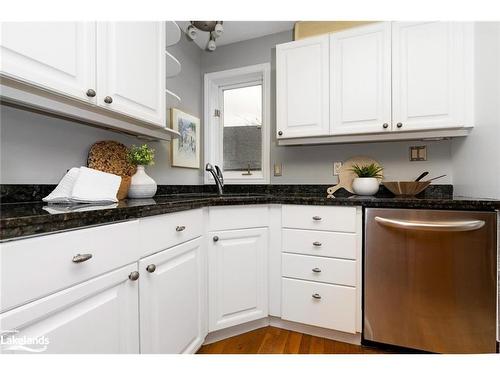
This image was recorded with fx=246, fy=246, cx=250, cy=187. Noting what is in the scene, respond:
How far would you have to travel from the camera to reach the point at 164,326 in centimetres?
107

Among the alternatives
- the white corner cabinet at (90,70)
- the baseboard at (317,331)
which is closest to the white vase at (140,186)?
the white corner cabinet at (90,70)

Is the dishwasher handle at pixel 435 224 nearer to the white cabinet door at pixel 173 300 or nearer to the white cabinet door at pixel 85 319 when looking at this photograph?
the white cabinet door at pixel 173 300

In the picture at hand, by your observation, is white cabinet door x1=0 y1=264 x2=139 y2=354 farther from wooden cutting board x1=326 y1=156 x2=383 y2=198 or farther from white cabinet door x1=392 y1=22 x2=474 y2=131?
white cabinet door x1=392 y1=22 x2=474 y2=131

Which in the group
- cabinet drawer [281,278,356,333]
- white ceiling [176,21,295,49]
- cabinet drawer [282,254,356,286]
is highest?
white ceiling [176,21,295,49]

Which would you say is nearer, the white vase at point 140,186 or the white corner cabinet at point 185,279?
the white corner cabinet at point 185,279

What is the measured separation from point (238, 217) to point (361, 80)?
1296 mm

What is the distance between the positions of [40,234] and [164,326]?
687 millimetres

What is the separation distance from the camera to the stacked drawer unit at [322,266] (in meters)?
1.46

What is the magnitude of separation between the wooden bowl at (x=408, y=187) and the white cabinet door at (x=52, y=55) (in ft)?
6.04

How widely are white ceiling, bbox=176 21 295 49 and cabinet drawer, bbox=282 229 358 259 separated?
1785mm

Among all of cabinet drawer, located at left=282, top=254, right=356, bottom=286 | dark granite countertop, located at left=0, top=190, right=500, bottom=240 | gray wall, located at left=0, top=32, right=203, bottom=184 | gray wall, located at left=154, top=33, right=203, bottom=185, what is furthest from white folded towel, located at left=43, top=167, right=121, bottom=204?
cabinet drawer, located at left=282, top=254, right=356, bottom=286

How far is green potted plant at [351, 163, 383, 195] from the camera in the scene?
71.0 inches
